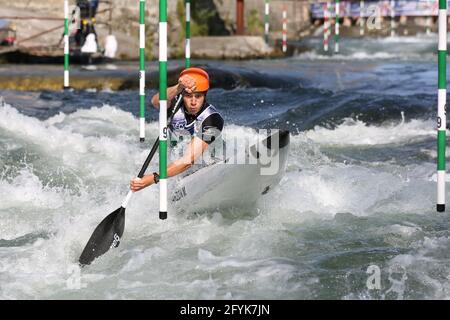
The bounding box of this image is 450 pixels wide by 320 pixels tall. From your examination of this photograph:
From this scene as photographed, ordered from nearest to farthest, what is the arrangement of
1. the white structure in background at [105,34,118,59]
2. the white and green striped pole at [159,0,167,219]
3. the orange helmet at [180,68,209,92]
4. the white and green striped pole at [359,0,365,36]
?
the white and green striped pole at [159,0,167,219] < the orange helmet at [180,68,209,92] < the white structure in background at [105,34,118,59] < the white and green striped pole at [359,0,365,36]

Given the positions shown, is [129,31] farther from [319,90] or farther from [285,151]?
[285,151]

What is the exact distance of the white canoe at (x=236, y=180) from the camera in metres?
5.65

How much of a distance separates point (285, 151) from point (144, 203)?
1.23 metres

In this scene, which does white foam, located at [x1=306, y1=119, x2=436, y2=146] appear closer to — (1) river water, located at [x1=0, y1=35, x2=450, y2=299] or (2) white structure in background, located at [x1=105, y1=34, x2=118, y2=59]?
(1) river water, located at [x1=0, y1=35, x2=450, y2=299]

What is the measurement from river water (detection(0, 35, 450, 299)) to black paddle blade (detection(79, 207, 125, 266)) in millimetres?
63

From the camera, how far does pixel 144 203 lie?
639 cm

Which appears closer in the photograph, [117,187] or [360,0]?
[117,187]

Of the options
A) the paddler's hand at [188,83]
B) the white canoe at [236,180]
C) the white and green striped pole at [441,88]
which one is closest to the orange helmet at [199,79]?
the paddler's hand at [188,83]

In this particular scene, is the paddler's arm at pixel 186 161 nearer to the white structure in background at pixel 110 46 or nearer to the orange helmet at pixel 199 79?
the orange helmet at pixel 199 79

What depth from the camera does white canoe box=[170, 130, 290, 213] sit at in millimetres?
5648

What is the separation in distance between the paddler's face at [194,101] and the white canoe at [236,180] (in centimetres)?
39

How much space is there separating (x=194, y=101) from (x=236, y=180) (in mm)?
602

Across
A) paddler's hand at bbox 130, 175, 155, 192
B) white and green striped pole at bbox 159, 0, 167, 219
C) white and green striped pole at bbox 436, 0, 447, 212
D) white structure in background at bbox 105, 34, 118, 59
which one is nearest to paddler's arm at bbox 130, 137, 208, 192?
paddler's hand at bbox 130, 175, 155, 192
